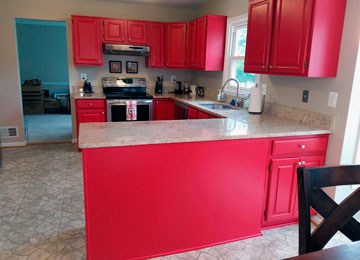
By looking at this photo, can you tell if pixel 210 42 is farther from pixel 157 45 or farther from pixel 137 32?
pixel 137 32

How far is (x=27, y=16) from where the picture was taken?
4.34 meters

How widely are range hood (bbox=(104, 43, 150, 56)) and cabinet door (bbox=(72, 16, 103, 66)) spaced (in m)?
0.17

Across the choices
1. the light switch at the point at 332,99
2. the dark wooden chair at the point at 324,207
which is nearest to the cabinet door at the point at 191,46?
the light switch at the point at 332,99

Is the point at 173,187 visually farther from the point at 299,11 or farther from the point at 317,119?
the point at 299,11

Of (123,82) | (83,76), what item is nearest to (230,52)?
(123,82)

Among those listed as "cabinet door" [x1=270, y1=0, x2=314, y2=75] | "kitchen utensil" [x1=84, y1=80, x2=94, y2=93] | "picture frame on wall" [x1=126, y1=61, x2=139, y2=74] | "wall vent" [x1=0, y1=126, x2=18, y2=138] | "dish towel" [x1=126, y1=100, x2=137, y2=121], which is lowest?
"wall vent" [x1=0, y1=126, x2=18, y2=138]

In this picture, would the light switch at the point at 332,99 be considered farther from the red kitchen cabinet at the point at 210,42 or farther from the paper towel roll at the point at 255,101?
the red kitchen cabinet at the point at 210,42

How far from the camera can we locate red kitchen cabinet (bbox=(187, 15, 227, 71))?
3975mm

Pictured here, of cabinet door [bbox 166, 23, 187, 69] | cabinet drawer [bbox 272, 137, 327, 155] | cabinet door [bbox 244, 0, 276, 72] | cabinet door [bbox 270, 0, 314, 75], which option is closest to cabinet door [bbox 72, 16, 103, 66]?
cabinet door [bbox 166, 23, 187, 69]

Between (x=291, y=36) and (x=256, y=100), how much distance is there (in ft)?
2.81

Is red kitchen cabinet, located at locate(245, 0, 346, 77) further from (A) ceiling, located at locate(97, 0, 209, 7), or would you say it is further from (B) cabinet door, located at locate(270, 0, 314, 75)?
(A) ceiling, located at locate(97, 0, 209, 7)

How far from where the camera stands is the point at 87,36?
436 centimetres

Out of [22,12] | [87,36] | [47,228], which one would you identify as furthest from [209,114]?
[22,12]

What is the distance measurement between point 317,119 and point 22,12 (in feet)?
14.7
